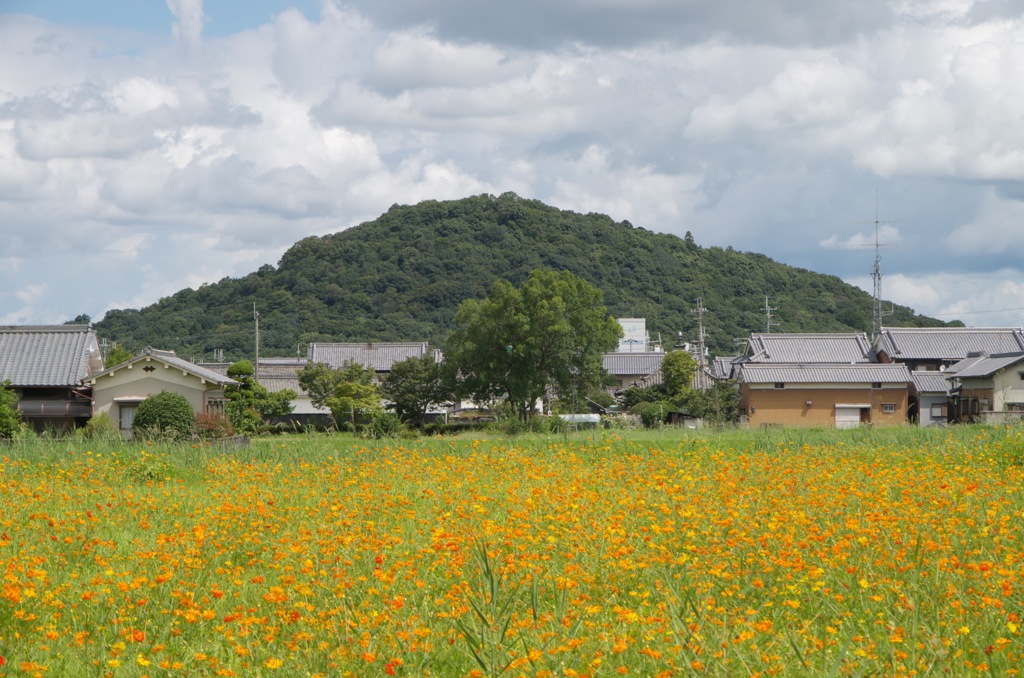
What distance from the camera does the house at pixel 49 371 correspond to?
32469mm

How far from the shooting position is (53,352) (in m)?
33.8

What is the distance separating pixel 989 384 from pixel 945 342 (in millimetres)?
11319

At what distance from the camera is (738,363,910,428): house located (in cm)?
4475

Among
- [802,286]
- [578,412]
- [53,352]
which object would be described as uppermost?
[802,286]

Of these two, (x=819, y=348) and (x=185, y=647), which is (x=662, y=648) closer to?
(x=185, y=647)

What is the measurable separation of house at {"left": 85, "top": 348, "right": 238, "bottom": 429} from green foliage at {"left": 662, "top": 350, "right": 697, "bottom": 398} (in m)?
23.6

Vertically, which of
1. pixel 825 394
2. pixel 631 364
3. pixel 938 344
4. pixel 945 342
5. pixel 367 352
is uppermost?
pixel 367 352

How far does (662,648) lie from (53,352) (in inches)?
1391

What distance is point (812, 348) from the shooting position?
176 ft

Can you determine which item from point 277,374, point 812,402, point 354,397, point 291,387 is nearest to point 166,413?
point 354,397

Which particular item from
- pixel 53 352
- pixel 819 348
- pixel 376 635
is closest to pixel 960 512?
pixel 376 635

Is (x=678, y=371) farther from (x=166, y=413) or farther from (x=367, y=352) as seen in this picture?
(x=166, y=413)

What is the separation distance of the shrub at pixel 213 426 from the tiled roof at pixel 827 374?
27249mm

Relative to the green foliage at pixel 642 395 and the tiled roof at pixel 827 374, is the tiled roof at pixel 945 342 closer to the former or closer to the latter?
the tiled roof at pixel 827 374
